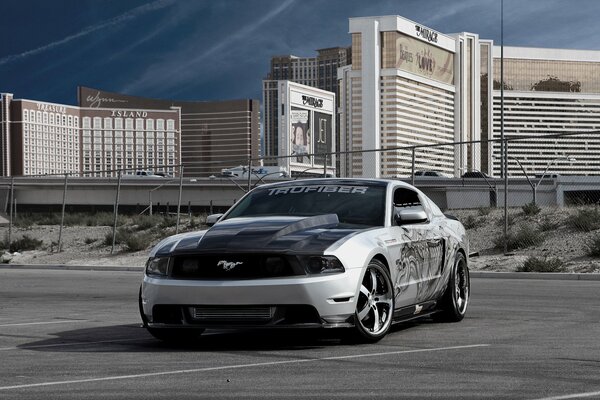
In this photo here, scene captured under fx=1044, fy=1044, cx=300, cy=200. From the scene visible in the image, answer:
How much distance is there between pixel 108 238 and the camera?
32719 millimetres

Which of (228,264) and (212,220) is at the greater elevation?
(212,220)

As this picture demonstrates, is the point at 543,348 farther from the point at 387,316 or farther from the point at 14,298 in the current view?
the point at 14,298

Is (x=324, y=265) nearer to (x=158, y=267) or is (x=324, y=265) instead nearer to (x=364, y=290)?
(x=364, y=290)

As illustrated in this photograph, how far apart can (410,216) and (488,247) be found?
17184mm

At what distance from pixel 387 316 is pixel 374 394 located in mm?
2783

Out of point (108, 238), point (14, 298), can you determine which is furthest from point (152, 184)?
point (14, 298)

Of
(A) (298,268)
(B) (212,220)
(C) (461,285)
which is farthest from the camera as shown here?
(C) (461,285)

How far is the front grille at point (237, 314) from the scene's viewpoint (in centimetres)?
814

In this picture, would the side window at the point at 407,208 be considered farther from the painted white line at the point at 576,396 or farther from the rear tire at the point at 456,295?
the painted white line at the point at 576,396

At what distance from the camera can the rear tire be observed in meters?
10.5

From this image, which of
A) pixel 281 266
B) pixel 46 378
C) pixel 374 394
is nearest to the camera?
pixel 374 394

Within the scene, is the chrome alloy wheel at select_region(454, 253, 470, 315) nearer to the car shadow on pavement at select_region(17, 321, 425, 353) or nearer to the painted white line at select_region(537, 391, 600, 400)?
the car shadow on pavement at select_region(17, 321, 425, 353)

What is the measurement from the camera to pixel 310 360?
25.0 feet

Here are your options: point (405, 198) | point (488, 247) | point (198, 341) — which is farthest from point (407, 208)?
point (488, 247)
